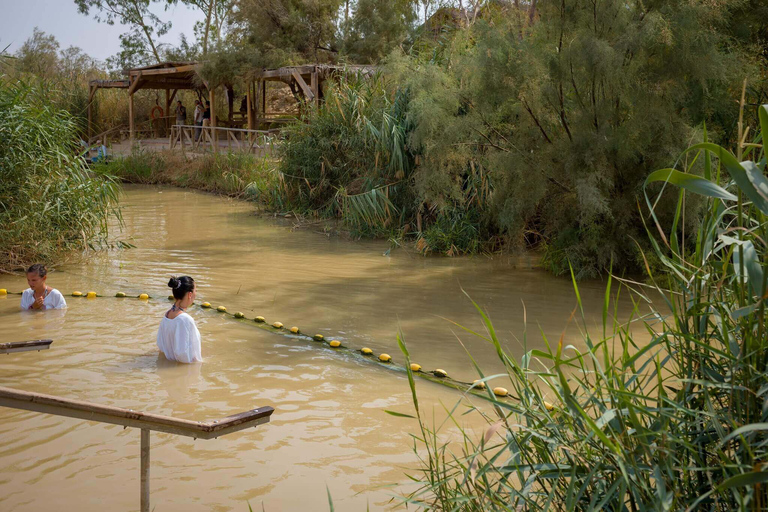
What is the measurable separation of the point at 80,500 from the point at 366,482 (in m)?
1.55

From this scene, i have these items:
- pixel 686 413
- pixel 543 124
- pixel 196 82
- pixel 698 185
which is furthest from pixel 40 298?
pixel 196 82

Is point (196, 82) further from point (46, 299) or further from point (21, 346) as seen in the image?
point (21, 346)

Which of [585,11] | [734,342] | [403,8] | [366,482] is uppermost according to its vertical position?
[403,8]

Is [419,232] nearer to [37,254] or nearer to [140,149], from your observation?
[37,254]

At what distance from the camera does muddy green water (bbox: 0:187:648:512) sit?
4105 millimetres

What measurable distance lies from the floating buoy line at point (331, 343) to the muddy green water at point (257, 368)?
135 millimetres

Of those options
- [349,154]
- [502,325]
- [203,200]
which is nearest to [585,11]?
[502,325]

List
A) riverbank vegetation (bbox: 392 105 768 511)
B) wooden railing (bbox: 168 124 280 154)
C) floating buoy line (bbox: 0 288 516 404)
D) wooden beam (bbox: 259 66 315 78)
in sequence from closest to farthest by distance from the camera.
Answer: riverbank vegetation (bbox: 392 105 768 511) < floating buoy line (bbox: 0 288 516 404) < wooden beam (bbox: 259 66 315 78) < wooden railing (bbox: 168 124 280 154)

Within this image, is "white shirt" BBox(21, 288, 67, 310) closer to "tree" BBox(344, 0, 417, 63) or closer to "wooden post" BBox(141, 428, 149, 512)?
"wooden post" BBox(141, 428, 149, 512)

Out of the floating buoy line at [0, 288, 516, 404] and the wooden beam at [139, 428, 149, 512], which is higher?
the wooden beam at [139, 428, 149, 512]

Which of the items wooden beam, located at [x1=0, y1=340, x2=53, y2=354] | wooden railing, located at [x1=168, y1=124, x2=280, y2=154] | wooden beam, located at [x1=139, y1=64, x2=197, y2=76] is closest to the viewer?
wooden beam, located at [x1=0, y1=340, x2=53, y2=354]

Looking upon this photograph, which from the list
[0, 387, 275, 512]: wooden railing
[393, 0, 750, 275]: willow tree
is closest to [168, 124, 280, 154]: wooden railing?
[393, 0, 750, 275]: willow tree

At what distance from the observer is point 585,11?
348 inches

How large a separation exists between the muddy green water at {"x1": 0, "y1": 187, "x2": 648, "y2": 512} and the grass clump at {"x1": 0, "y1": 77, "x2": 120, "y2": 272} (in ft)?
1.50
